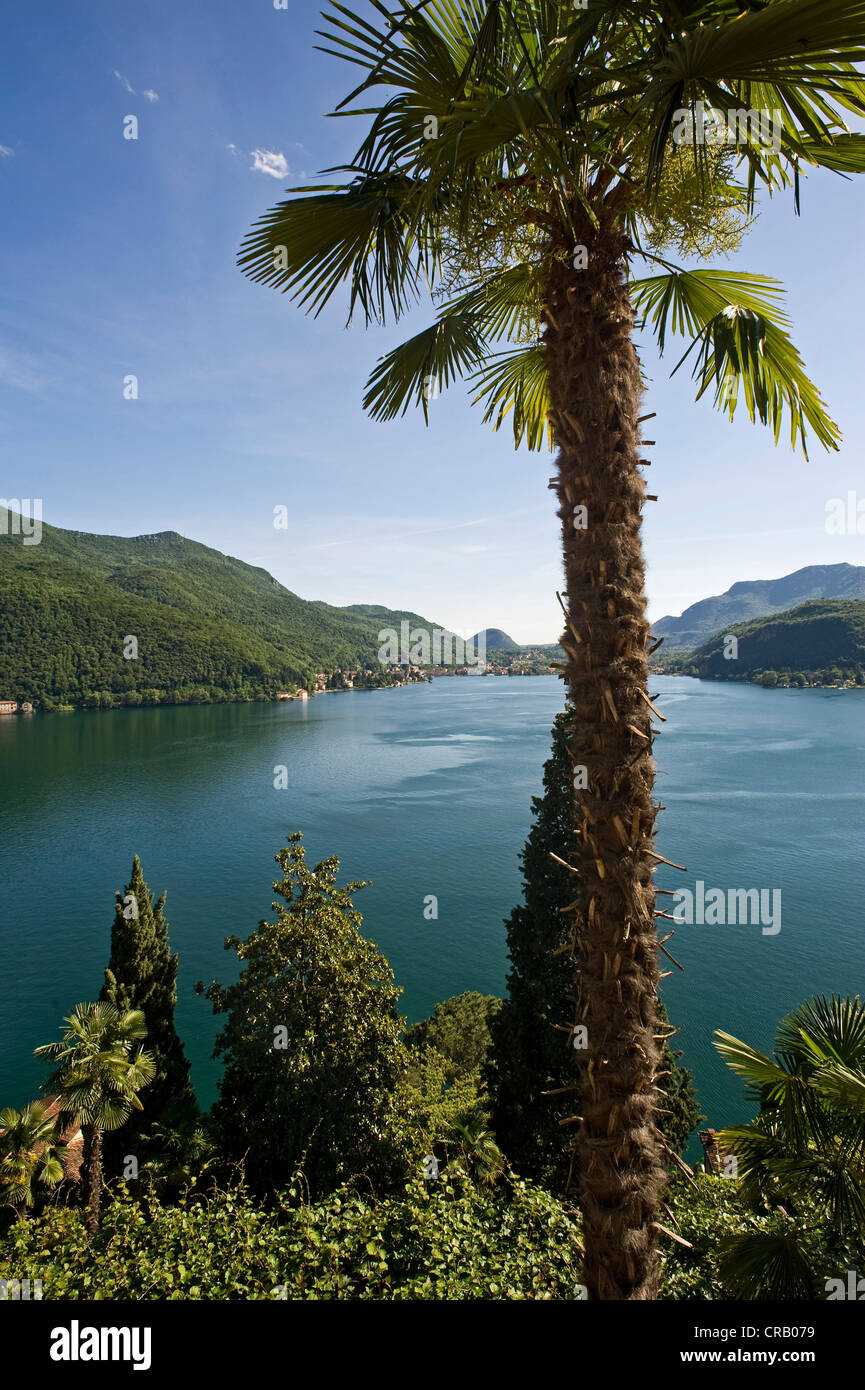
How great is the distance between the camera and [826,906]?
84.2 feet

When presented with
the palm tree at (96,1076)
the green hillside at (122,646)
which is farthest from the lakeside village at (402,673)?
the palm tree at (96,1076)

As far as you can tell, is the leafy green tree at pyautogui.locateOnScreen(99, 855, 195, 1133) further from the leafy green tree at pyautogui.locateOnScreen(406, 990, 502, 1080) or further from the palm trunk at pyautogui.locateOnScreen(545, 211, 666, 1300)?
the palm trunk at pyautogui.locateOnScreen(545, 211, 666, 1300)

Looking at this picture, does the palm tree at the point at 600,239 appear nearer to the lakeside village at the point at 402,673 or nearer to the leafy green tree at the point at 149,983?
the leafy green tree at the point at 149,983

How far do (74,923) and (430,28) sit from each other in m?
30.7

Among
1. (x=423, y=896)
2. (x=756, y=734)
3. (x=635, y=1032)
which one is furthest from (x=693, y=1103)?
(x=756, y=734)

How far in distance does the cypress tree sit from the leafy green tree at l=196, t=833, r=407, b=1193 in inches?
90.3

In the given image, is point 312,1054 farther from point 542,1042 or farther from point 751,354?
point 751,354

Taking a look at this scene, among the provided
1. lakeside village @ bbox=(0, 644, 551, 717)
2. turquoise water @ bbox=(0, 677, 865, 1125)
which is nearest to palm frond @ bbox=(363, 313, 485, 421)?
turquoise water @ bbox=(0, 677, 865, 1125)

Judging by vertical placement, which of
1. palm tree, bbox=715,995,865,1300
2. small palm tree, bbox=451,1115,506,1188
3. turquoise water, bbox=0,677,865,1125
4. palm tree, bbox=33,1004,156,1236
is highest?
palm tree, bbox=715,995,865,1300

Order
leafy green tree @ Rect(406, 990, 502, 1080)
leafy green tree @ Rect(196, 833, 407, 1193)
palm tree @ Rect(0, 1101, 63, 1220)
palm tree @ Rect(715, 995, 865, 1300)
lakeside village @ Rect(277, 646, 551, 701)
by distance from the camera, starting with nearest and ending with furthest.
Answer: palm tree @ Rect(715, 995, 865, 1300) < leafy green tree @ Rect(196, 833, 407, 1193) < palm tree @ Rect(0, 1101, 63, 1220) < leafy green tree @ Rect(406, 990, 502, 1080) < lakeside village @ Rect(277, 646, 551, 701)

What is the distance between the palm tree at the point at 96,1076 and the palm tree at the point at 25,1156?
0.37 m

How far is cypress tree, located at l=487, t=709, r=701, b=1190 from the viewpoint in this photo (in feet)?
30.8

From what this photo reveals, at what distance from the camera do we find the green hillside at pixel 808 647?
9062cm

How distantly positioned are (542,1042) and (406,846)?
24799mm
